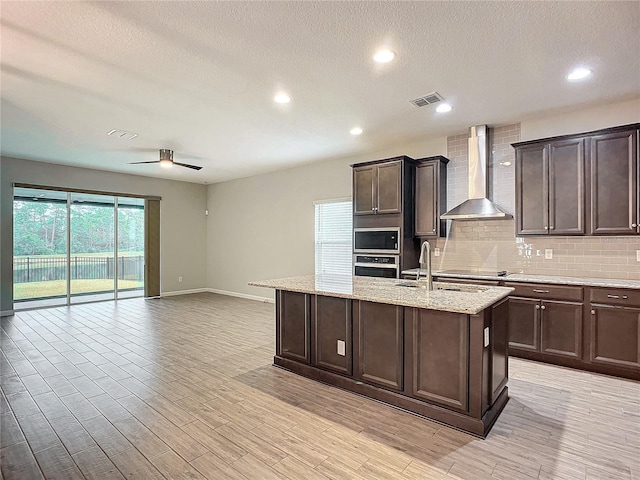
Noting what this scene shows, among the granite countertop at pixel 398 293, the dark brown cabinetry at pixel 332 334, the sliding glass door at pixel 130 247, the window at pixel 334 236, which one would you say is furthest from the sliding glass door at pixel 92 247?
the dark brown cabinetry at pixel 332 334

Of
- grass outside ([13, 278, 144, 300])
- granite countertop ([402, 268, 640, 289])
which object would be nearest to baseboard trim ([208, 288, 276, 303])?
grass outside ([13, 278, 144, 300])

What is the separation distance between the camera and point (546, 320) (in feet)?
12.3

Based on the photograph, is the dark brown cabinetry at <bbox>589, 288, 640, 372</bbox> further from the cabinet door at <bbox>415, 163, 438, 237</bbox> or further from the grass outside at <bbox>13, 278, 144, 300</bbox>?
the grass outside at <bbox>13, 278, 144, 300</bbox>

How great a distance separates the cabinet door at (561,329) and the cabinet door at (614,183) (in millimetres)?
913

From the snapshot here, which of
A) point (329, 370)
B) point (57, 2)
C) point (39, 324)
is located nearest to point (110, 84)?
point (57, 2)

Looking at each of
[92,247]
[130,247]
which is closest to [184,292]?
[130,247]

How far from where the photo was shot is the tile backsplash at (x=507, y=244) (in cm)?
392

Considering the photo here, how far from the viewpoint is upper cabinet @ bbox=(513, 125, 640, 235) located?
3580mm

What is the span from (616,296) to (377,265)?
269cm

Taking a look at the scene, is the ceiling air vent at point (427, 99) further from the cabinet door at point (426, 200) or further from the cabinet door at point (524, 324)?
the cabinet door at point (524, 324)

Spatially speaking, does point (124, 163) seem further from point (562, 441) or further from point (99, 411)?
point (562, 441)

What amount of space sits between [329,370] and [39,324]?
5213 millimetres

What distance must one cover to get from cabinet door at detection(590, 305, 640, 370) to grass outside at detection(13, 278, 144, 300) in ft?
28.0

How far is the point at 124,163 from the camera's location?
6746 millimetres
